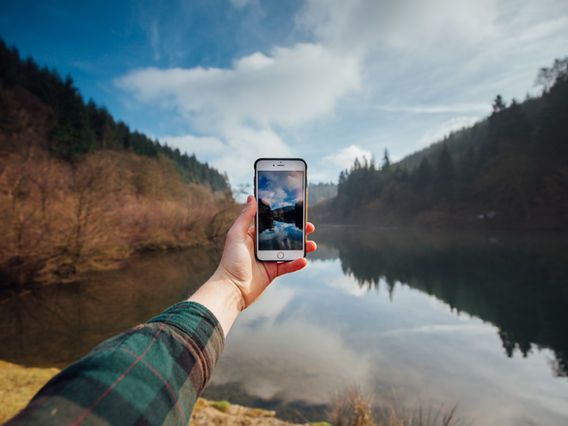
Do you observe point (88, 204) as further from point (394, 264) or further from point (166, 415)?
point (394, 264)

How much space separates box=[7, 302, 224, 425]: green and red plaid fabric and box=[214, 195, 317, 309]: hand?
63 centimetres

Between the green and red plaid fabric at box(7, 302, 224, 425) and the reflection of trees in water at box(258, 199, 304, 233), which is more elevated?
A: the reflection of trees in water at box(258, 199, 304, 233)

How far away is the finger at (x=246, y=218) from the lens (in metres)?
2.14

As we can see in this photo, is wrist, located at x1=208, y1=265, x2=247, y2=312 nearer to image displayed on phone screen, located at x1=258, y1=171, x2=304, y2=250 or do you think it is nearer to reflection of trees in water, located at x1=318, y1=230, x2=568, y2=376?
image displayed on phone screen, located at x1=258, y1=171, x2=304, y2=250

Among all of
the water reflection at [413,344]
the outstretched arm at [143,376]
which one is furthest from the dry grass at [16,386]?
the outstretched arm at [143,376]

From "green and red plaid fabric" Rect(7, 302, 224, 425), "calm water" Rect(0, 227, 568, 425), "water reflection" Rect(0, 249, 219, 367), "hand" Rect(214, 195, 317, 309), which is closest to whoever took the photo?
"green and red plaid fabric" Rect(7, 302, 224, 425)

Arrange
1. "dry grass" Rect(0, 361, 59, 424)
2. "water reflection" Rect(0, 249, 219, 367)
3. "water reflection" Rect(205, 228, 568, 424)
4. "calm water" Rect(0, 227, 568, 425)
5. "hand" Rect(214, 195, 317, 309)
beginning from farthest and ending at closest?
"water reflection" Rect(0, 249, 219, 367) → "calm water" Rect(0, 227, 568, 425) → "water reflection" Rect(205, 228, 568, 424) → "dry grass" Rect(0, 361, 59, 424) → "hand" Rect(214, 195, 317, 309)

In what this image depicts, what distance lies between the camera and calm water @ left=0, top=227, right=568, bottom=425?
5965 mm

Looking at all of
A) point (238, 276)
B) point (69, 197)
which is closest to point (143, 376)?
point (238, 276)

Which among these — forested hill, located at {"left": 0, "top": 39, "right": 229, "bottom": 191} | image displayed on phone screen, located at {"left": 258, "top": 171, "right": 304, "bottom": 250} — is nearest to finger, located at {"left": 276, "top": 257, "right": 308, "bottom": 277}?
image displayed on phone screen, located at {"left": 258, "top": 171, "right": 304, "bottom": 250}

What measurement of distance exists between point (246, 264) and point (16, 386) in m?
6.05

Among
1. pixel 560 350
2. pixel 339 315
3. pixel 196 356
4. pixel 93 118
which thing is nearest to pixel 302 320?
pixel 339 315

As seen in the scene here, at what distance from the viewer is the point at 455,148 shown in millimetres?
Answer: 73875

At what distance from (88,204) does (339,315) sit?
552 inches
